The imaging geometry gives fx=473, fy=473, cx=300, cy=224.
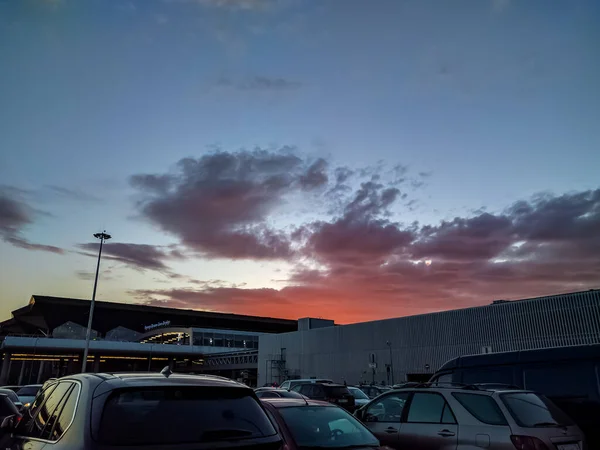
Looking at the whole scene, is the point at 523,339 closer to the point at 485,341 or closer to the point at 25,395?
the point at 485,341

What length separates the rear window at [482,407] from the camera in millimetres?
6523

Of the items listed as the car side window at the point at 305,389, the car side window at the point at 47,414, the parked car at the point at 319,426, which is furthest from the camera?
the car side window at the point at 305,389

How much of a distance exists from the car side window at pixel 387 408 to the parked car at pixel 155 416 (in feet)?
15.8

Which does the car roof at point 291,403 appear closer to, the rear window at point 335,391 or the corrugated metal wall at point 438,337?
the rear window at point 335,391

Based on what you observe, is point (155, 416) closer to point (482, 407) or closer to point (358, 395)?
point (482, 407)

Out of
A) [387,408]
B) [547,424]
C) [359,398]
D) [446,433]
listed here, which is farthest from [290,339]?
[547,424]

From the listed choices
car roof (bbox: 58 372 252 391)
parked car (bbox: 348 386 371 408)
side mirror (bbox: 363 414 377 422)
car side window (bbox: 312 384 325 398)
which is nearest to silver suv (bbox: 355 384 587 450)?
side mirror (bbox: 363 414 377 422)

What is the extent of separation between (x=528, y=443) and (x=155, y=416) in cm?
495

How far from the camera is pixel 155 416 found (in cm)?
357

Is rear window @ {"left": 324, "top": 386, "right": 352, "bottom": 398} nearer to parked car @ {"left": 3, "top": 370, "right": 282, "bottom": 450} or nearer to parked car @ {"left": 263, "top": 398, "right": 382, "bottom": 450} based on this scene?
parked car @ {"left": 263, "top": 398, "right": 382, "bottom": 450}

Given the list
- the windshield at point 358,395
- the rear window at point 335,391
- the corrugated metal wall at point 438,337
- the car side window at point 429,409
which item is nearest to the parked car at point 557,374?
the car side window at point 429,409

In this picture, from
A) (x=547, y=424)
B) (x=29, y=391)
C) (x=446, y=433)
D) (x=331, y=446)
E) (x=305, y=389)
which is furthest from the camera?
(x=29, y=391)

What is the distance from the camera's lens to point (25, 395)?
2203cm

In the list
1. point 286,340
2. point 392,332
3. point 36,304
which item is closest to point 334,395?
point 392,332
